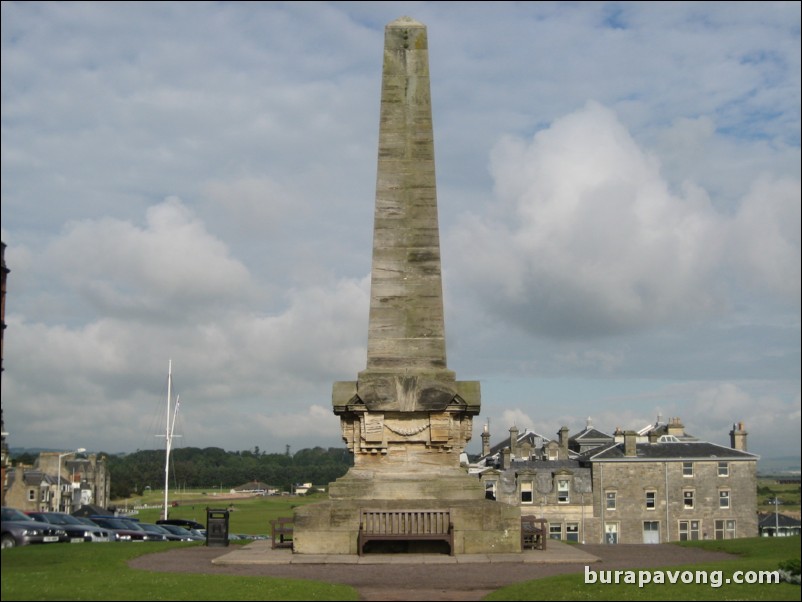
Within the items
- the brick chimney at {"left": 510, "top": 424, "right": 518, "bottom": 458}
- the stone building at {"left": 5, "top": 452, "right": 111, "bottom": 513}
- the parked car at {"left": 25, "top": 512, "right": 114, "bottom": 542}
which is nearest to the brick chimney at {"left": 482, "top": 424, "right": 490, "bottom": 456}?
the brick chimney at {"left": 510, "top": 424, "right": 518, "bottom": 458}

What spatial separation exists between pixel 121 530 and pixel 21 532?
58.3 feet

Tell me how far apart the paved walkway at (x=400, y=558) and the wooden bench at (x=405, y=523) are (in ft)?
1.49

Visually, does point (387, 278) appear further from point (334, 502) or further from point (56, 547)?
point (56, 547)

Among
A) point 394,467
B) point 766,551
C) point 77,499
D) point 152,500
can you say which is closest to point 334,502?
point 394,467

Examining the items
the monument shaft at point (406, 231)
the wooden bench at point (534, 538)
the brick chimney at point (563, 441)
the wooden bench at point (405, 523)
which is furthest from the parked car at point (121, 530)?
the brick chimney at point (563, 441)

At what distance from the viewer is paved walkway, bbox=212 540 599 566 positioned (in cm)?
1877

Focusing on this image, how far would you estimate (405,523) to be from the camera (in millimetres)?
19922

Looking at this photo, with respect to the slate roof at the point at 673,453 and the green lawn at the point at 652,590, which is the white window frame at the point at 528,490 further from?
the green lawn at the point at 652,590

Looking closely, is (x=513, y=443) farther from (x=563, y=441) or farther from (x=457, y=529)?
(x=457, y=529)

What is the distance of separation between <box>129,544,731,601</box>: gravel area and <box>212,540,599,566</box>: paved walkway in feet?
1.09

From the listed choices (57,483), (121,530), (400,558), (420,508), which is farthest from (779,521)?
(400,558)

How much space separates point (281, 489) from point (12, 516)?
330 ft

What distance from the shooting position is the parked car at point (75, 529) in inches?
1065

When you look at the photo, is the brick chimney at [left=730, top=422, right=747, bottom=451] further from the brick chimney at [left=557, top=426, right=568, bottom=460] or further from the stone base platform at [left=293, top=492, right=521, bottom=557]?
the stone base platform at [left=293, top=492, right=521, bottom=557]
